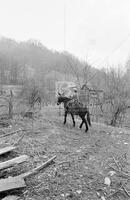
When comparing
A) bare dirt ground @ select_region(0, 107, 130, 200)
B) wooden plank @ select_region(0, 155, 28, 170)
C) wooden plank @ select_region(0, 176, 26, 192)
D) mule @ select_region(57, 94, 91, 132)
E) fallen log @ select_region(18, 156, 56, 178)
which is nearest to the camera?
wooden plank @ select_region(0, 176, 26, 192)

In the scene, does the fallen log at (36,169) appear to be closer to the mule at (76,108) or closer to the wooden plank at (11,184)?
the wooden plank at (11,184)

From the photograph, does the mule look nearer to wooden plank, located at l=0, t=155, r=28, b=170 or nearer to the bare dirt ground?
the bare dirt ground

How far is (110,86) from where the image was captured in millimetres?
11148

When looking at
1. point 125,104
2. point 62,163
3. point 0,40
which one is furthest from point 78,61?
point 0,40

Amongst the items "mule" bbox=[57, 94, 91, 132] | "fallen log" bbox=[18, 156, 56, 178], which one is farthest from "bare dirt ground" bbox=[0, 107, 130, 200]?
"mule" bbox=[57, 94, 91, 132]

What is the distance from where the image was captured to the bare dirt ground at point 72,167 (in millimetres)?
2326

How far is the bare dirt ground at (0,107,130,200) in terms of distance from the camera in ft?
7.63

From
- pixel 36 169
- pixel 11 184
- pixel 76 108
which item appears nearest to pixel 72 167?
pixel 36 169

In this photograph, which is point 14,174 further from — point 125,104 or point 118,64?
point 118,64

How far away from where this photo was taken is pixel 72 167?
2986 millimetres

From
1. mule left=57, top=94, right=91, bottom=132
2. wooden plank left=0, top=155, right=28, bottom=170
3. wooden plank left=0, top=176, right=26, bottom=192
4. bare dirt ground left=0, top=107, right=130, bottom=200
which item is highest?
mule left=57, top=94, right=91, bottom=132

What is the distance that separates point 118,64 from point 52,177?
1085cm

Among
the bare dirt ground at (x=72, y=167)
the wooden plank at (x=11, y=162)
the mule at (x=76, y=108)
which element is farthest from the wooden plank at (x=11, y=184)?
the mule at (x=76, y=108)

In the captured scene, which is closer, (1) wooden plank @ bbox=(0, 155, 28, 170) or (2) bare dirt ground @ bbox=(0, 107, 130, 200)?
(2) bare dirt ground @ bbox=(0, 107, 130, 200)
